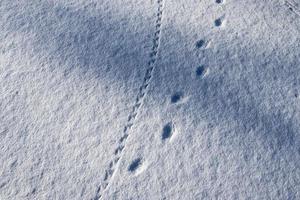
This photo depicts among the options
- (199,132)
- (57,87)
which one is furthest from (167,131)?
(57,87)

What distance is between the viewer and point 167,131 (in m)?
1.09

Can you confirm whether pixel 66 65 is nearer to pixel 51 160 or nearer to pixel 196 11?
pixel 51 160

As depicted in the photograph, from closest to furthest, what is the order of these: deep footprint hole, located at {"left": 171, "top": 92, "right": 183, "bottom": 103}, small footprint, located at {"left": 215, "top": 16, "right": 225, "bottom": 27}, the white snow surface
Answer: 1. the white snow surface
2. deep footprint hole, located at {"left": 171, "top": 92, "right": 183, "bottom": 103}
3. small footprint, located at {"left": 215, "top": 16, "right": 225, "bottom": 27}

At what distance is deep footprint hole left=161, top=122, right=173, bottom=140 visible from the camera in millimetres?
1080

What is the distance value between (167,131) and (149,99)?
109 millimetres

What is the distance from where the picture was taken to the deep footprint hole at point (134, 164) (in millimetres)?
1038

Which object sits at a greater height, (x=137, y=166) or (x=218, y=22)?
(x=218, y=22)

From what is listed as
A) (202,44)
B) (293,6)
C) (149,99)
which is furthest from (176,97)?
(293,6)

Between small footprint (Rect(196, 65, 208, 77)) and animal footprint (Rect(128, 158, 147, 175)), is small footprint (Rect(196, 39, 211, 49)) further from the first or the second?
animal footprint (Rect(128, 158, 147, 175))

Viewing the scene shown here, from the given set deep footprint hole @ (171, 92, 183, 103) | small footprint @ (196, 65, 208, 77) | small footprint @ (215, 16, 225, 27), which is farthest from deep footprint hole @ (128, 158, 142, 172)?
small footprint @ (215, 16, 225, 27)

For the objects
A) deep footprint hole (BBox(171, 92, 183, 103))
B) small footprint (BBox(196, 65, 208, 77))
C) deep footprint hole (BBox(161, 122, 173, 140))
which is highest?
small footprint (BBox(196, 65, 208, 77))

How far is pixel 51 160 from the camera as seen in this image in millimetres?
1054

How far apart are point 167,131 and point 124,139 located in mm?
114

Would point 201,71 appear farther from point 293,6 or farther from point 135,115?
point 293,6
